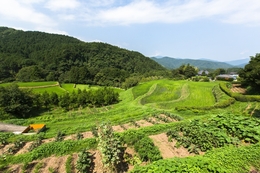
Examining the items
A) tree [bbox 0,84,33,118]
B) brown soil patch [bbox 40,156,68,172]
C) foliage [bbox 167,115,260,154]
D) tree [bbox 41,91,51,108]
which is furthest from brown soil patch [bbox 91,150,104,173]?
tree [bbox 41,91,51,108]

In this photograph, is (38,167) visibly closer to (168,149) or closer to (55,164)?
(55,164)

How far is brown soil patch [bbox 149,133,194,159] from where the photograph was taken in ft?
32.0

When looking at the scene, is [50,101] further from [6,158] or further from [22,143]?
[6,158]

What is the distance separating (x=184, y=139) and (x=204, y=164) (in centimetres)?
382

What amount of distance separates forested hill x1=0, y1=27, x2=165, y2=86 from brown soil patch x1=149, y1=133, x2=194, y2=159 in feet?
213

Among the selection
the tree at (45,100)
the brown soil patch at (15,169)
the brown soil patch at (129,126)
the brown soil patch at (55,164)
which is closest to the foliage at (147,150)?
the brown soil patch at (55,164)

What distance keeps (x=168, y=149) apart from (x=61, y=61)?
306 feet

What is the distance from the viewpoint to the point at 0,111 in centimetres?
2466

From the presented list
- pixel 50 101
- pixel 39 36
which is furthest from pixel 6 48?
pixel 50 101

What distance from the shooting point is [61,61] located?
92188 millimetres

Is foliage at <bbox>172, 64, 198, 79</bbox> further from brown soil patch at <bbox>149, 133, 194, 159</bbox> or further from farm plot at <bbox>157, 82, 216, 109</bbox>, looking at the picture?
brown soil patch at <bbox>149, 133, 194, 159</bbox>

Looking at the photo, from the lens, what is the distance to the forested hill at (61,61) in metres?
74.9

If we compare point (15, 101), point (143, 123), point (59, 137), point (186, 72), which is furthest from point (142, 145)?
point (186, 72)

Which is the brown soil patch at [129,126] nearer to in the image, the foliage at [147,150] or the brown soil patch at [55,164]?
the foliage at [147,150]
